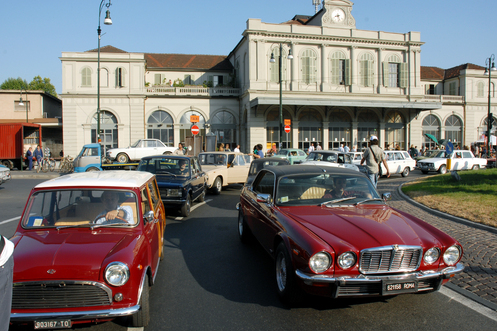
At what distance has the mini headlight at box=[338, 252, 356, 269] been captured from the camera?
3617mm

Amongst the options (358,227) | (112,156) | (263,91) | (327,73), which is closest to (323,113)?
(327,73)

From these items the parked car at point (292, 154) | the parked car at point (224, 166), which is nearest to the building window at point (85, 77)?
the parked car at point (292, 154)

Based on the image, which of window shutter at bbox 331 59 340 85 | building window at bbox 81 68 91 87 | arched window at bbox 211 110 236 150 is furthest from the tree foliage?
window shutter at bbox 331 59 340 85

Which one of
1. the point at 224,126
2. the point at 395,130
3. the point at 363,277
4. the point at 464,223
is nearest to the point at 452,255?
the point at 363,277

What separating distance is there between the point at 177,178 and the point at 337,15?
34.1 m

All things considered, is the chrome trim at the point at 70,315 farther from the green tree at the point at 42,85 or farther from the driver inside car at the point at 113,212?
the green tree at the point at 42,85

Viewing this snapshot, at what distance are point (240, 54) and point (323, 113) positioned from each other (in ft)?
36.3

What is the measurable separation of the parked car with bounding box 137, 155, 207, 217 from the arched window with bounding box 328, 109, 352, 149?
1153 inches

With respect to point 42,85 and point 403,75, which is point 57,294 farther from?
point 42,85

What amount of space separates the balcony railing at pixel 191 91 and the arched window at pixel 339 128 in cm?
1053

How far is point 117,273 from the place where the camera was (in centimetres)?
331

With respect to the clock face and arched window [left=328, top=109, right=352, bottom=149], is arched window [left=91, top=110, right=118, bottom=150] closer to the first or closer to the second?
arched window [left=328, top=109, right=352, bottom=149]

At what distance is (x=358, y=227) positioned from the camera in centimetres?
407

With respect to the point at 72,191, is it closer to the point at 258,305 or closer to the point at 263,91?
the point at 258,305
